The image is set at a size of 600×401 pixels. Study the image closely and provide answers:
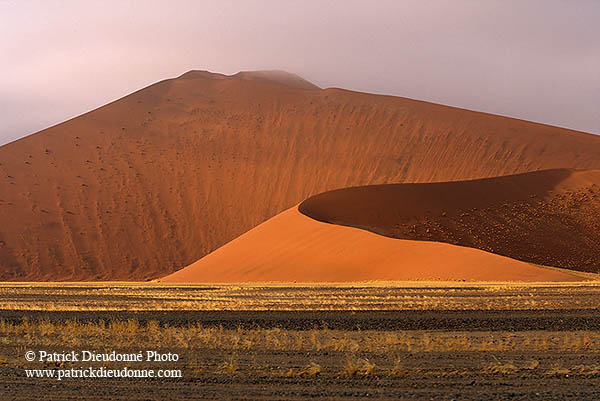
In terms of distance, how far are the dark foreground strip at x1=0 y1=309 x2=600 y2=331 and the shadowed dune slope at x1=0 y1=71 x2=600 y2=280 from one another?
34.8 meters

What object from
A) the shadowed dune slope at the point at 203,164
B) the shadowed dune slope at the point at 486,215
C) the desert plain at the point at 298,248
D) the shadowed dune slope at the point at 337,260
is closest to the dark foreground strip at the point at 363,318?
the desert plain at the point at 298,248

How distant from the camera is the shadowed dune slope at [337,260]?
34250 millimetres

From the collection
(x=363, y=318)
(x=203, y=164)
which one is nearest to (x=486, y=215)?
(x=203, y=164)

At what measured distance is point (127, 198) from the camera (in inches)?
2400

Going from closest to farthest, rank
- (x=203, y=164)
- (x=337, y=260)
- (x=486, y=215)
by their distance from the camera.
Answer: (x=337, y=260) < (x=486, y=215) < (x=203, y=164)

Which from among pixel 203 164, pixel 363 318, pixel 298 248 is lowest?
pixel 298 248

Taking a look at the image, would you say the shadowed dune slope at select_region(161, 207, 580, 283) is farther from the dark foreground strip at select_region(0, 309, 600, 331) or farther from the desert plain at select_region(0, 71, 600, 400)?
the dark foreground strip at select_region(0, 309, 600, 331)

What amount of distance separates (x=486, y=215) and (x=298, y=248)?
14.1 metres

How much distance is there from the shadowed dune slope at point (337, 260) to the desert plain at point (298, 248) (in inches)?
5.4

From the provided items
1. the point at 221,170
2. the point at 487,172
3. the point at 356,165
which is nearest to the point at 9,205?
the point at 221,170

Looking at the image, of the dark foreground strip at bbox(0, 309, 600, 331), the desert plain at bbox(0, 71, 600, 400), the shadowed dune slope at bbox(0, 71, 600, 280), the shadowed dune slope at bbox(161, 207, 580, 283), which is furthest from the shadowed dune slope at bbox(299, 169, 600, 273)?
the dark foreground strip at bbox(0, 309, 600, 331)

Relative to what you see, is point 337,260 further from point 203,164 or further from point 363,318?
point 203,164

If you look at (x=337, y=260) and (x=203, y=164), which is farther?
(x=203, y=164)

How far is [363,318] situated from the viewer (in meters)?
16.1
